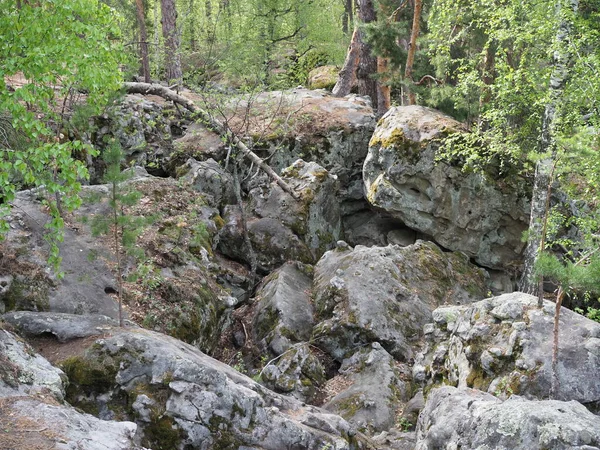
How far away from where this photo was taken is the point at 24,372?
19.8 feet

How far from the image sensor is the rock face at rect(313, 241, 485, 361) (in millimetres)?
11914

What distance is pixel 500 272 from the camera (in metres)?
16.4

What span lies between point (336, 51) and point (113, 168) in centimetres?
2576

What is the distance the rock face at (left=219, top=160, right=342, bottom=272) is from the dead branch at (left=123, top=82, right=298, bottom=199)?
1.07 feet

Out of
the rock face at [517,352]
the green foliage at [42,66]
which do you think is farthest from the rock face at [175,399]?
the rock face at [517,352]

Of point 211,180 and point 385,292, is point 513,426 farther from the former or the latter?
point 211,180

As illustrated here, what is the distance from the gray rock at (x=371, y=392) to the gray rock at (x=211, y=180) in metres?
6.33

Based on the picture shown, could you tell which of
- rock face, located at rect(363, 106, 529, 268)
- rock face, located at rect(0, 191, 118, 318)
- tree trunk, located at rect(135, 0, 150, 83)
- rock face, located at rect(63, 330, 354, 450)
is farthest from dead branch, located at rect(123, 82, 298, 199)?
rock face, located at rect(63, 330, 354, 450)

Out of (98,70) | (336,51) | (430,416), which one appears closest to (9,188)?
(98,70)

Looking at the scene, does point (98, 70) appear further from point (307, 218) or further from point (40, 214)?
point (307, 218)

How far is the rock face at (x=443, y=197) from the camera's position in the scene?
1569 cm

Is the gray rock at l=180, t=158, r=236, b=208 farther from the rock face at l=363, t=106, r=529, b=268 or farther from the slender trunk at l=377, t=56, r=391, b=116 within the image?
the slender trunk at l=377, t=56, r=391, b=116

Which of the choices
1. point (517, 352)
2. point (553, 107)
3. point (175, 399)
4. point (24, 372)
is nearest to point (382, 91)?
point (553, 107)

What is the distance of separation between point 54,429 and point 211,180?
11.1 metres
